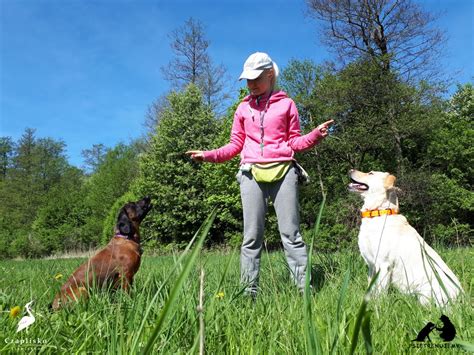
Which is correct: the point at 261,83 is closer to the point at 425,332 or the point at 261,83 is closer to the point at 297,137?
the point at 297,137

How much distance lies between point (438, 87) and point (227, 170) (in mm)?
12343

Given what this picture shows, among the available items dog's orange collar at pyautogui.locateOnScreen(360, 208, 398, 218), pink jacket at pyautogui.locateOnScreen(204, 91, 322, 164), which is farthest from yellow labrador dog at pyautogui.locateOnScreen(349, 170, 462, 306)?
pink jacket at pyautogui.locateOnScreen(204, 91, 322, 164)

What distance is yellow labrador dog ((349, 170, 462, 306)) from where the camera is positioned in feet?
10.2

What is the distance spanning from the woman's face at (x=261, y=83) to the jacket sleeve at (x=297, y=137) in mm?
293

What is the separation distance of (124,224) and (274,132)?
234 centimetres

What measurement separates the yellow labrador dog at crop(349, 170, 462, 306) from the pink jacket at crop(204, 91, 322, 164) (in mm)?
1032

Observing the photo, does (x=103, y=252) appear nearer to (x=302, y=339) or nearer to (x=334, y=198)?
(x=302, y=339)

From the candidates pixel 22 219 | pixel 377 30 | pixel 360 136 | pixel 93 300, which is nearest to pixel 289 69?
pixel 377 30

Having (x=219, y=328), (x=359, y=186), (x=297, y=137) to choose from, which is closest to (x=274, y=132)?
(x=297, y=137)

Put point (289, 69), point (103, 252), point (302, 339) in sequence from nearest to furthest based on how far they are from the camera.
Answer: point (302, 339)
point (103, 252)
point (289, 69)

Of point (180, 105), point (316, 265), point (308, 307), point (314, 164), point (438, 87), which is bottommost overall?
point (316, 265)

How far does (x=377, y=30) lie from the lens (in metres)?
21.7

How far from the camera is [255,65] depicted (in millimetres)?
3436

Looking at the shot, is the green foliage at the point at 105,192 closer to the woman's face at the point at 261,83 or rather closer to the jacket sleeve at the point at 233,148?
the jacket sleeve at the point at 233,148
